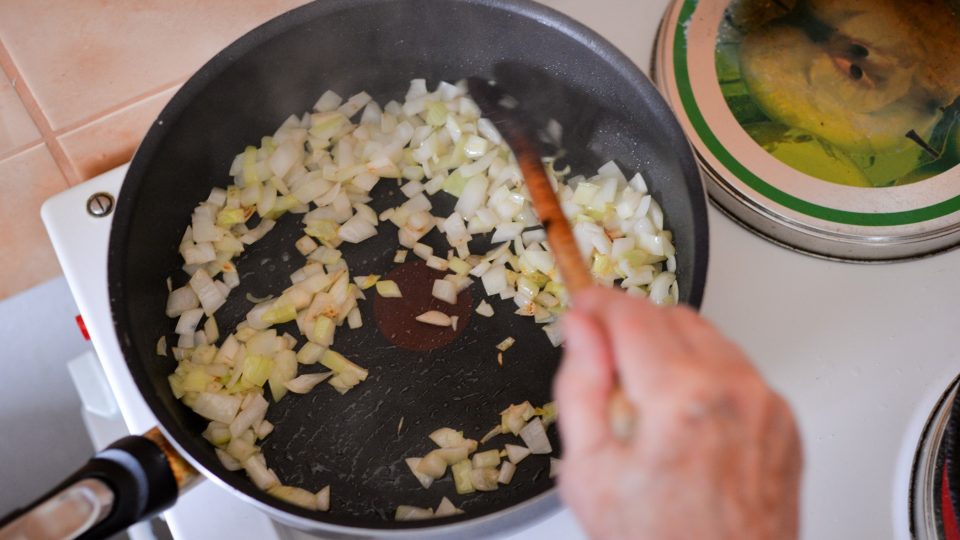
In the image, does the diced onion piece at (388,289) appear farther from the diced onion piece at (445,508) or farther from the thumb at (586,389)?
the thumb at (586,389)

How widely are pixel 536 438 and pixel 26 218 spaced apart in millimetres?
706

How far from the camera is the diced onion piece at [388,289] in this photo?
95 centimetres

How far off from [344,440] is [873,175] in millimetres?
667

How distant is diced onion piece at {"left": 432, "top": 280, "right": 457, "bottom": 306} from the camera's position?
0.95 meters

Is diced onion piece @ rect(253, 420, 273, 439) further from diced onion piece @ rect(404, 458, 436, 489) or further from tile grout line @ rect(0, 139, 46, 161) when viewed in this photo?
tile grout line @ rect(0, 139, 46, 161)

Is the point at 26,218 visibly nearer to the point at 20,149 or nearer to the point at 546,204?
the point at 20,149

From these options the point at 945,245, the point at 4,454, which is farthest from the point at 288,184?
the point at 945,245

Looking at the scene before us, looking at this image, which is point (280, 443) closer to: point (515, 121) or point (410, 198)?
point (410, 198)

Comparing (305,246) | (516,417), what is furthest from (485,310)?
(305,246)

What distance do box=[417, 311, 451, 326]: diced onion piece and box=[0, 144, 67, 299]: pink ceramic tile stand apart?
0.49 metres

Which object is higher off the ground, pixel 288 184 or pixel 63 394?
pixel 288 184

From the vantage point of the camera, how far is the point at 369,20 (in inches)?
37.1

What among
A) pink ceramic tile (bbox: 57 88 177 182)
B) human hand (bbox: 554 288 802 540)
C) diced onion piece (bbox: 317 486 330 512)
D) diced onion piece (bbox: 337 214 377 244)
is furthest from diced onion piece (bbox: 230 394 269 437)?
human hand (bbox: 554 288 802 540)

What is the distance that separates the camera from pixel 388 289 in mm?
951
